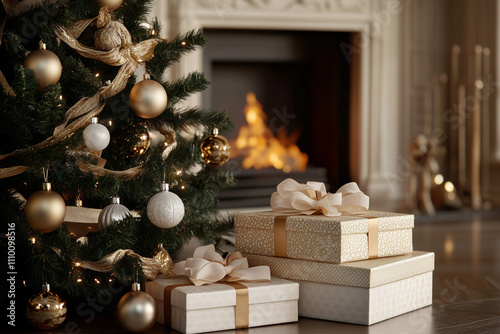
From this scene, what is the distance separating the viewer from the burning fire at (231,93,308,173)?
3629 mm

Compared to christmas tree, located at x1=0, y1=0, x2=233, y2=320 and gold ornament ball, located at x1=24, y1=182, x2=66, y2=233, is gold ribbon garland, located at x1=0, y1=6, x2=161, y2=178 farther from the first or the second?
gold ornament ball, located at x1=24, y1=182, x2=66, y2=233

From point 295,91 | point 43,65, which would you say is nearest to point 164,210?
point 43,65

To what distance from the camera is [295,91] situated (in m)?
3.78

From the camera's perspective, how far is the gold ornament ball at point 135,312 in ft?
3.18

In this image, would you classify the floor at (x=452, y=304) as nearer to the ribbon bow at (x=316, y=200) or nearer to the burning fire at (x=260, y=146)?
the ribbon bow at (x=316, y=200)

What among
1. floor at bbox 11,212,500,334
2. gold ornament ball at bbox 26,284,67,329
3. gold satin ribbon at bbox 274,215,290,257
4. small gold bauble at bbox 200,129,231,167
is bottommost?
floor at bbox 11,212,500,334

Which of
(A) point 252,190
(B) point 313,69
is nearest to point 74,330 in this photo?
(A) point 252,190

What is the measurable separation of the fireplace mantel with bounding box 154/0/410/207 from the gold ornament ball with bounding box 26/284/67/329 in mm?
2307

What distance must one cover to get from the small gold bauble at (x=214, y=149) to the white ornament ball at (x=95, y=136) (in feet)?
0.81

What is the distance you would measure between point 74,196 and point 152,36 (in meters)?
0.35

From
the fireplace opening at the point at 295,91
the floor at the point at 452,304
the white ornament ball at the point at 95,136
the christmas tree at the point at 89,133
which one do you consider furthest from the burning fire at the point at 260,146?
the white ornament ball at the point at 95,136

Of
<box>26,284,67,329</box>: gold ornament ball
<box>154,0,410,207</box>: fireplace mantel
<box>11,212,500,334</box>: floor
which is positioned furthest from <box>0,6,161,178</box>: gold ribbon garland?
<box>154,0,410,207</box>: fireplace mantel

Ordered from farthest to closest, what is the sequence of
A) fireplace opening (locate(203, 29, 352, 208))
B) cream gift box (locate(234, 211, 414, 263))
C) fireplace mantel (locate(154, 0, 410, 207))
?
fireplace opening (locate(203, 29, 352, 208)), fireplace mantel (locate(154, 0, 410, 207)), cream gift box (locate(234, 211, 414, 263))

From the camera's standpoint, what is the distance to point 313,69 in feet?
12.3
